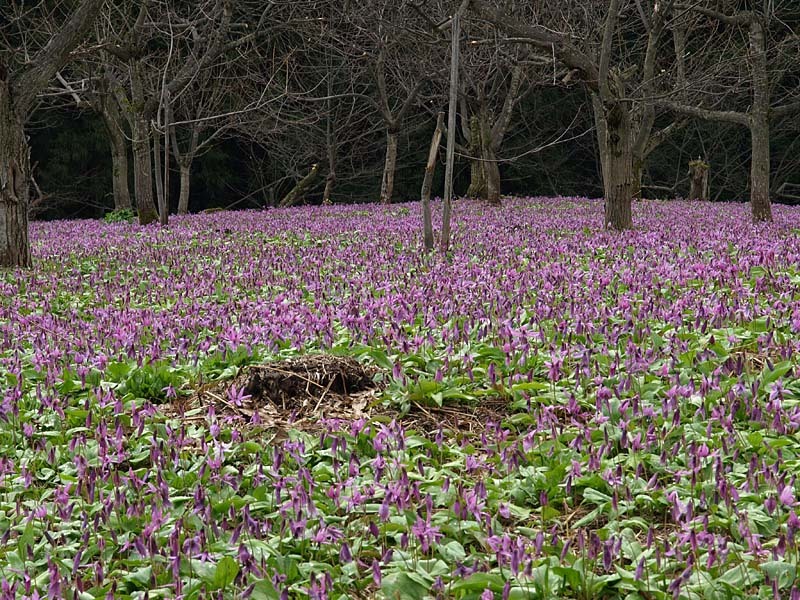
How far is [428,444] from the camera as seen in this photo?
4895 mm

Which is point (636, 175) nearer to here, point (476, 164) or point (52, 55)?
point (476, 164)

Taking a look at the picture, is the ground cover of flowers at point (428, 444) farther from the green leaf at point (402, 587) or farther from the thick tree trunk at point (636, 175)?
the thick tree trunk at point (636, 175)

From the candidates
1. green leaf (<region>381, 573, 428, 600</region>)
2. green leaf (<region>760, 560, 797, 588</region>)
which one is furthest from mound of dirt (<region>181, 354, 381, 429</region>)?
green leaf (<region>760, 560, 797, 588</region>)

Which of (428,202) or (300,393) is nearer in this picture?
(300,393)

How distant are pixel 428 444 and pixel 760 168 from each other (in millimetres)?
15171

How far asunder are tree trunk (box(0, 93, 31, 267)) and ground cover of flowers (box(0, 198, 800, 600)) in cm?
368

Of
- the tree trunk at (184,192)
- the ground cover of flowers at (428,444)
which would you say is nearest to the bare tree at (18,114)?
the ground cover of flowers at (428,444)

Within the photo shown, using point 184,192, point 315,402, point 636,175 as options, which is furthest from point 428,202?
point 184,192

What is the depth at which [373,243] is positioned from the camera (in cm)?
1480

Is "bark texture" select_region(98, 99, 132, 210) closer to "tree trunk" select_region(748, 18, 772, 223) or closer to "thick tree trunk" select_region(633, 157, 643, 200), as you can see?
"thick tree trunk" select_region(633, 157, 643, 200)

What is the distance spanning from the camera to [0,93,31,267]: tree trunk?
12969 millimetres

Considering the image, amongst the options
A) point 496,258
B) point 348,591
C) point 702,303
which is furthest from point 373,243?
point 348,591

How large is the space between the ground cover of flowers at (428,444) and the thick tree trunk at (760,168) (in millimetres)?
8316

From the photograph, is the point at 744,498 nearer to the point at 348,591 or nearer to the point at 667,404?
the point at 667,404
